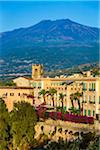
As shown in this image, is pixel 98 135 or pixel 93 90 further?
pixel 93 90

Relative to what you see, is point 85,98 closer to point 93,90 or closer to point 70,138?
point 93,90

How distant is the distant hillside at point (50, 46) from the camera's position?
111 metres

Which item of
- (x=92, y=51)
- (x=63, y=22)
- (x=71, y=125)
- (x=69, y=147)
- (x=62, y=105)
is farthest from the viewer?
(x=63, y=22)

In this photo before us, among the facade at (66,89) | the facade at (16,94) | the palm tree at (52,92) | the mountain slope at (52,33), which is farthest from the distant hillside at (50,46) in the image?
the palm tree at (52,92)

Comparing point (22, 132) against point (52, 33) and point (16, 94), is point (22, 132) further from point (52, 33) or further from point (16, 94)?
point (52, 33)

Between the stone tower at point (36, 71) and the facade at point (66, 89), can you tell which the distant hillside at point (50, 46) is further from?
the facade at point (66, 89)

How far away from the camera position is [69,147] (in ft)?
97.5

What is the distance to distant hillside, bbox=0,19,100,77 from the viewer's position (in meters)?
111

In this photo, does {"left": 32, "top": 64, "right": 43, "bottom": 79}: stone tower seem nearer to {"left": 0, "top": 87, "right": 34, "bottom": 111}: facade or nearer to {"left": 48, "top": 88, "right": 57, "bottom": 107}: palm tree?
{"left": 0, "top": 87, "right": 34, "bottom": 111}: facade

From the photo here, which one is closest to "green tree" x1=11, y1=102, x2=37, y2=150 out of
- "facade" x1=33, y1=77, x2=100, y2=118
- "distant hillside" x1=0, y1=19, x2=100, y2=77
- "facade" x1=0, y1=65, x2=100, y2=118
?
"facade" x1=0, y1=65, x2=100, y2=118

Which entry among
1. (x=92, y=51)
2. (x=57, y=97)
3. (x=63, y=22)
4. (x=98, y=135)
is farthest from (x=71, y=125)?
(x=63, y=22)

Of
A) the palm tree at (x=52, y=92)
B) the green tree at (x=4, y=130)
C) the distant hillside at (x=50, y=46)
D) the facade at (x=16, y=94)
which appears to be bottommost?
the distant hillside at (x=50, y=46)

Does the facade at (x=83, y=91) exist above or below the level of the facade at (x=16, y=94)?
above

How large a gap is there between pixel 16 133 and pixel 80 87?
1414 centimetres
